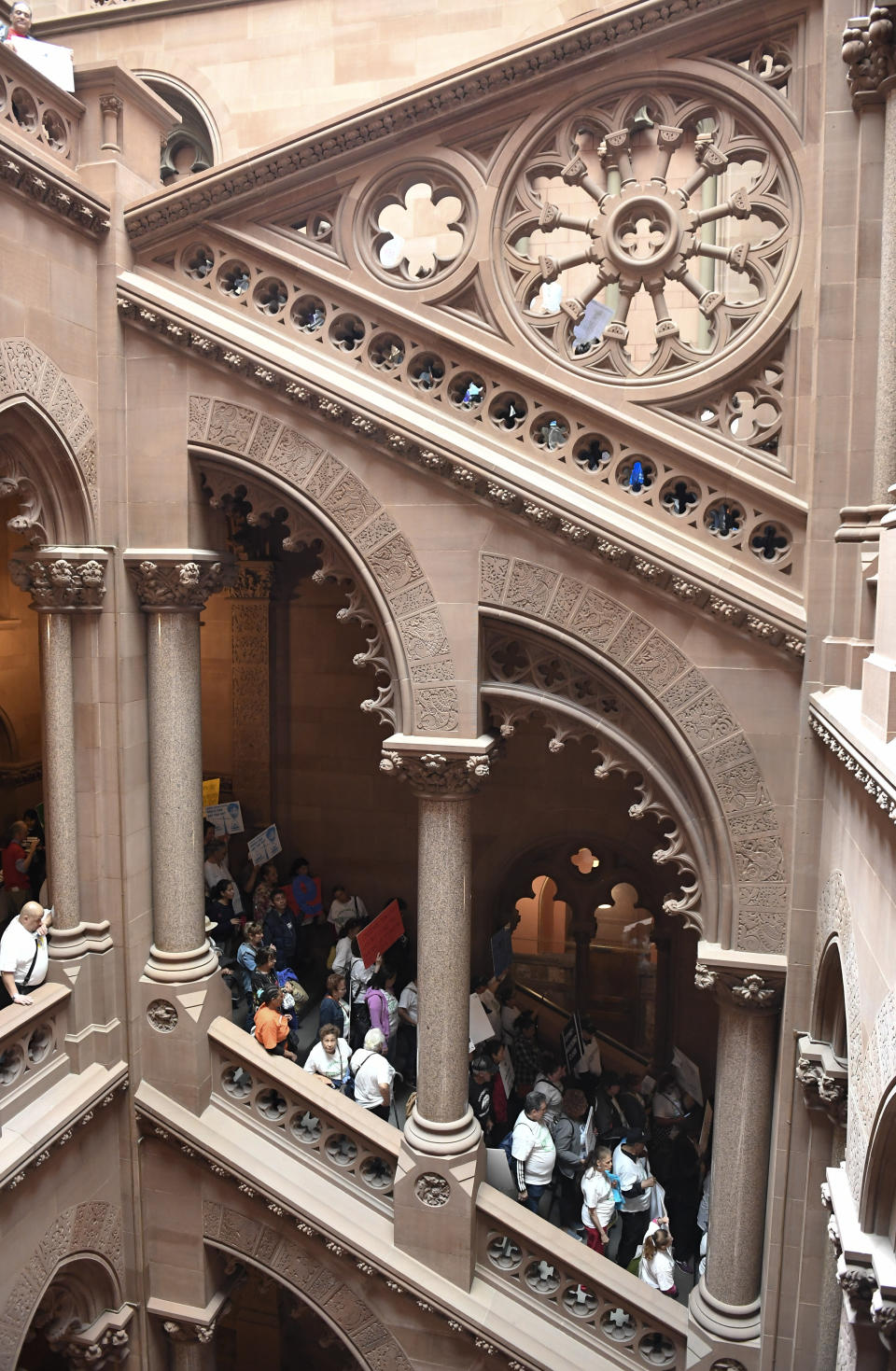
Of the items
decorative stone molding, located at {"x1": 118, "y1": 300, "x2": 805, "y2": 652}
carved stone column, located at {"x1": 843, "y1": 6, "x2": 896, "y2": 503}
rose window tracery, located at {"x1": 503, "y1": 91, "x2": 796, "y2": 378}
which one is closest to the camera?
carved stone column, located at {"x1": 843, "y1": 6, "x2": 896, "y2": 503}

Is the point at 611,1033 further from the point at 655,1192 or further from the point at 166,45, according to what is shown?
the point at 166,45

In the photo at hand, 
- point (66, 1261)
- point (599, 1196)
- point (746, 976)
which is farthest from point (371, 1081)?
point (746, 976)

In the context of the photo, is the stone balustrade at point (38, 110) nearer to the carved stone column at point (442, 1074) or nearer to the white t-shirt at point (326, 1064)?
the carved stone column at point (442, 1074)

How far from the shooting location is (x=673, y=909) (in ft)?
22.4

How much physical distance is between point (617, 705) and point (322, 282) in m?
3.37

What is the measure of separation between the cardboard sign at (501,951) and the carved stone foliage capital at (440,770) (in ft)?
11.5

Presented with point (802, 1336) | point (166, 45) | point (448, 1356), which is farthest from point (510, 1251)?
point (166, 45)

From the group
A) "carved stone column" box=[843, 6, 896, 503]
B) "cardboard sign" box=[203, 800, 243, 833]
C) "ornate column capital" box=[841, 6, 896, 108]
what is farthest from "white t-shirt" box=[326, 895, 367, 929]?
"ornate column capital" box=[841, 6, 896, 108]

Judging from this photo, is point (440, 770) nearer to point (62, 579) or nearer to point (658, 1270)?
point (62, 579)

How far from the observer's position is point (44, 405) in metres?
6.82

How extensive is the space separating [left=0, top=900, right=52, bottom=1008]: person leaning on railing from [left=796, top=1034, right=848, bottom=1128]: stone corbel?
195 inches

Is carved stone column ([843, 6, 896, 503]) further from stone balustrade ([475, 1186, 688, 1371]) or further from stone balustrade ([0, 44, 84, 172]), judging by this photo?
stone balustrade ([475, 1186, 688, 1371])

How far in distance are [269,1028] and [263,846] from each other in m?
2.50

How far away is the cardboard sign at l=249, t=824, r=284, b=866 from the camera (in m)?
10.3
